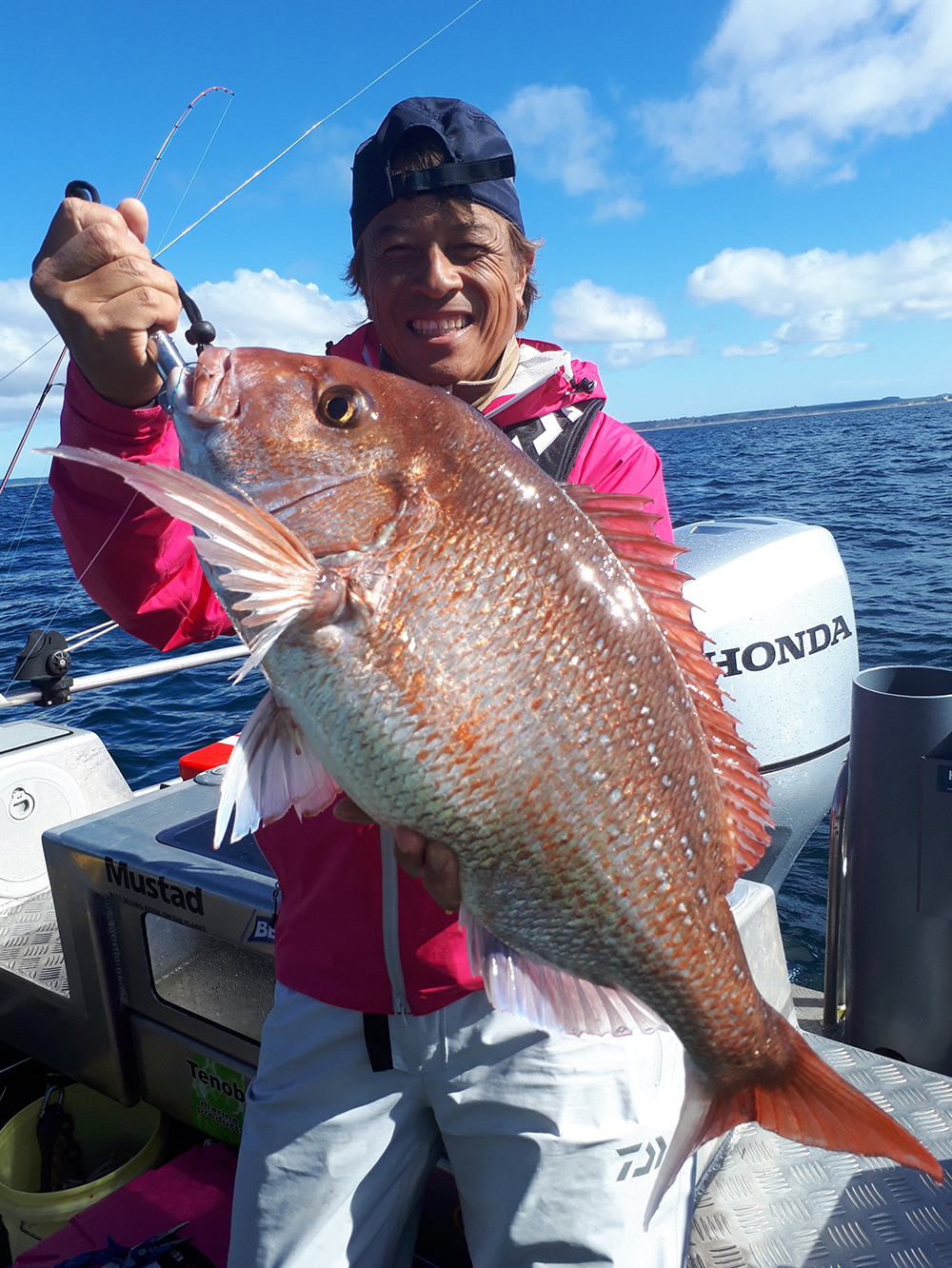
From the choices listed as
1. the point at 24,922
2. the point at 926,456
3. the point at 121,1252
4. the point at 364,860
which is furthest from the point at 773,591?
the point at 926,456

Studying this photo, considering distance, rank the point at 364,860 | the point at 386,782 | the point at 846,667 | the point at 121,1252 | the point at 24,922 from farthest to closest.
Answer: the point at 846,667, the point at 24,922, the point at 121,1252, the point at 364,860, the point at 386,782

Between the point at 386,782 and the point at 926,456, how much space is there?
158ft

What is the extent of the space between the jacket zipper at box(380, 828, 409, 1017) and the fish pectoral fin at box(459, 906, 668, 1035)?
250mm

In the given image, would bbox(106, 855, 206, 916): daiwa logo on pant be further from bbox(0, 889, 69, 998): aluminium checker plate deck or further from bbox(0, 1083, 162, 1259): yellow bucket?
bbox(0, 1083, 162, 1259): yellow bucket

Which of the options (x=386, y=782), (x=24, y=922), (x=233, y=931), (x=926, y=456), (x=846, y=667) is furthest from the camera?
(x=926, y=456)

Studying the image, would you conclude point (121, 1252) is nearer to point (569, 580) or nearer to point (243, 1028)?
point (243, 1028)

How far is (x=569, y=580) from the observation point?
1.60 metres

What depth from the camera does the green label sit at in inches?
119

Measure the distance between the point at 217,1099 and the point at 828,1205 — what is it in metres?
2.08

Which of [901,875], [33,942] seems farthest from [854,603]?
[33,942]

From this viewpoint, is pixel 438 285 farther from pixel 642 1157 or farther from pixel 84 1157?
pixel 84 1157

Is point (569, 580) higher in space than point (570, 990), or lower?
higher

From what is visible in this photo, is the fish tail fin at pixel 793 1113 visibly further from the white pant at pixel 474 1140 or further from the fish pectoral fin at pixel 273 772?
the fish pectoral fin at pixel 273 772

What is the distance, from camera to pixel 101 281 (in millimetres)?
1523
